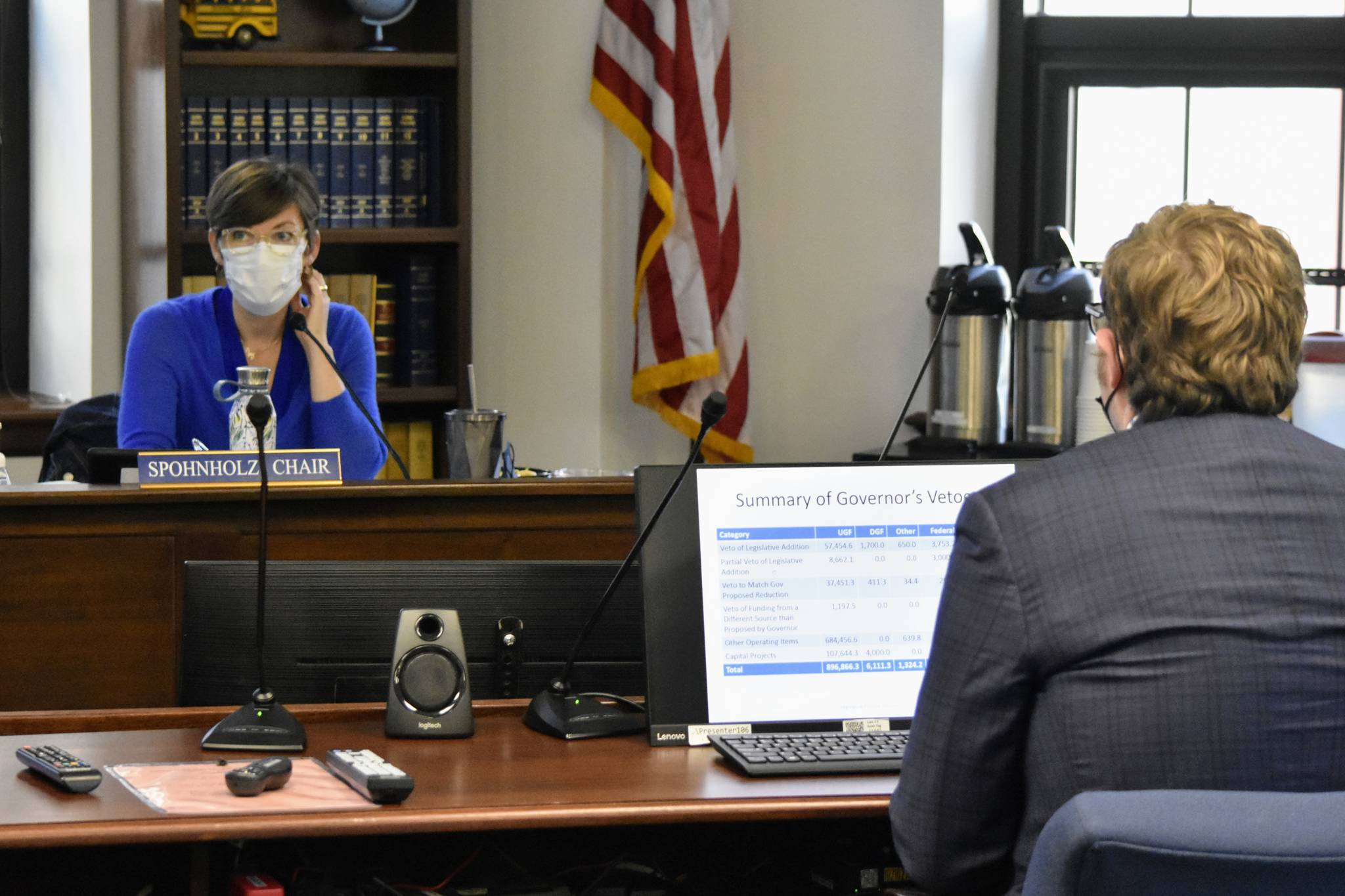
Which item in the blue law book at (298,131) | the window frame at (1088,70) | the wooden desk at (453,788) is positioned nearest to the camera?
the wooden desk at (453,788)

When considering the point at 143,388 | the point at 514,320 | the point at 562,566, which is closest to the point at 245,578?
the point at 562,566

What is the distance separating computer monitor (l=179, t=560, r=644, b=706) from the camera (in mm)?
1728

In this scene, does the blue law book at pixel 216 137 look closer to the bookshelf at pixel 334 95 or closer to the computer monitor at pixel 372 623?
the bookshelf at pixel 334 95

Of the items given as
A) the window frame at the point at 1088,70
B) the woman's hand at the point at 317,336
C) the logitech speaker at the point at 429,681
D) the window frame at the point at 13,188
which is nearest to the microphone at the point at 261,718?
the logitech speaker at the point at 429,681

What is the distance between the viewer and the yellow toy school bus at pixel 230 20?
11.7ft

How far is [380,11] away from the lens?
360cm

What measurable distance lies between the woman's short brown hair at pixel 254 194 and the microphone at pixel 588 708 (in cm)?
124

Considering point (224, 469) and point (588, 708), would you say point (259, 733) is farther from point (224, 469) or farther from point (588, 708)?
point (224, 469)

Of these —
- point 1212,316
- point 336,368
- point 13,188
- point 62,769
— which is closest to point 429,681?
point 62,769

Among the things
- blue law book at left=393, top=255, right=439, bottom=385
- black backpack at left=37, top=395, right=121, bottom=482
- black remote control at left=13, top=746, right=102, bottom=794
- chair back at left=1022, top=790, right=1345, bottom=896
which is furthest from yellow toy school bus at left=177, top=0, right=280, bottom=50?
chair back at left=1022, top=790, right=1345, bottom=896

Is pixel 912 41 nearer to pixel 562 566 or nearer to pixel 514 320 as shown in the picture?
pixel 514 320

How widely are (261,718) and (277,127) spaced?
2331mm

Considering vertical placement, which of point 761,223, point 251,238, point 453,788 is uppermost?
point 761,223

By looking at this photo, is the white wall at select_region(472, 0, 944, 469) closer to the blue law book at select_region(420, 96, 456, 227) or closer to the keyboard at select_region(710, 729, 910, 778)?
the blue law book at select_region(420, 96, 456, 227)
